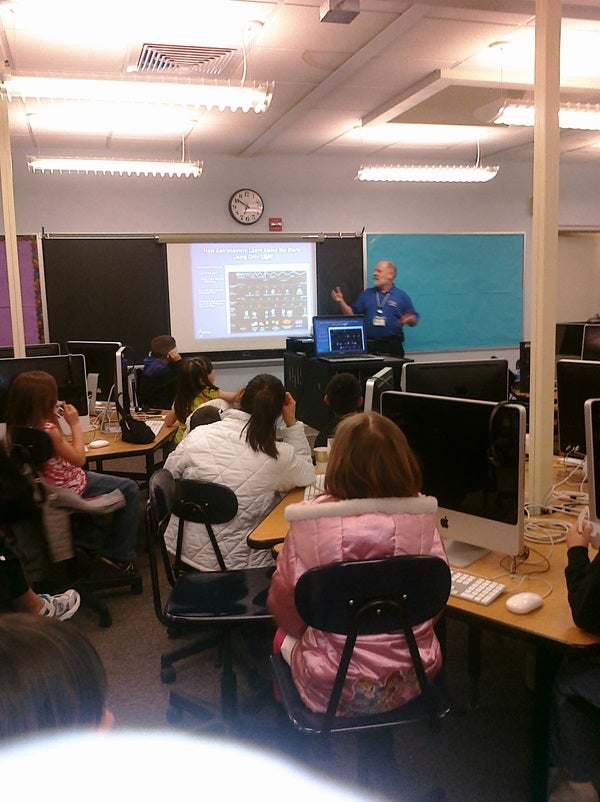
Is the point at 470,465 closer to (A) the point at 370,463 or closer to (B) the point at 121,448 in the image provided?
(A) the point at 370,463

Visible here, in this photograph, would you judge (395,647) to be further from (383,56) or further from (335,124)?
(335,124)

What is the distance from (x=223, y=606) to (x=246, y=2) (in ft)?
9.49

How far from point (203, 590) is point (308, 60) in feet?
11.0

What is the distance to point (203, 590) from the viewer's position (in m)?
2.35

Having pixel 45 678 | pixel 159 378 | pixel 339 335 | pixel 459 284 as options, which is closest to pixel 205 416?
pixel 159 378

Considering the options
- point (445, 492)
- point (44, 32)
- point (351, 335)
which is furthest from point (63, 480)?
point (351, 335)

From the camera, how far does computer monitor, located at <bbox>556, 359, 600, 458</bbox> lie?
8.59 feet

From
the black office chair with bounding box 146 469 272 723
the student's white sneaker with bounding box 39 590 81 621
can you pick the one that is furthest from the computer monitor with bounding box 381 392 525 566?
the student's white sneaker with bounding box 39 590 81 621

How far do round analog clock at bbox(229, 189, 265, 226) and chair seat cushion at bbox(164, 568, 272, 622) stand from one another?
509 centimetres

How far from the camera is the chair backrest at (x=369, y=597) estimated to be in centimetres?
153

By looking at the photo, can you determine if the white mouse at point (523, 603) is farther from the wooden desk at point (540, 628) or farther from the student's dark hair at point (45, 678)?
the student's dark hair at point (45, 678)

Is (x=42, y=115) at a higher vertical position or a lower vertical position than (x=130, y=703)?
higher

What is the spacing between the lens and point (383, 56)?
4.12 meters

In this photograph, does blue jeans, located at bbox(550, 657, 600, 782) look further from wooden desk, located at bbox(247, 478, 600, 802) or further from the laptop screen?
the laptop screen
